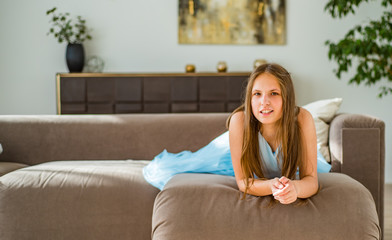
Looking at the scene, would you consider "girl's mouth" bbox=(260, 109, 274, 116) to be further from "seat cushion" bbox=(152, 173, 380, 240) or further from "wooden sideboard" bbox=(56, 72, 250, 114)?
"wooden sideboard" bbox=(56, 72, 250, 114)

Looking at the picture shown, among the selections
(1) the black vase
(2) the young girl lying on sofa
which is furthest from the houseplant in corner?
(2) the young girl lying on sofa

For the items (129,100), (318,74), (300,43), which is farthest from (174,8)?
(318,74)

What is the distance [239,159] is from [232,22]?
3238 millimetres

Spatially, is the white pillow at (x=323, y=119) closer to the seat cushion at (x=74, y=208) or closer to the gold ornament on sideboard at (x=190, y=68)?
the seat cushion at (x=74, y=208)

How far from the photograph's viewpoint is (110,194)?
77.7 inches

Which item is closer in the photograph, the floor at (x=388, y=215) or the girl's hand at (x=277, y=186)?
the girl's hand at (x=277, y=186)

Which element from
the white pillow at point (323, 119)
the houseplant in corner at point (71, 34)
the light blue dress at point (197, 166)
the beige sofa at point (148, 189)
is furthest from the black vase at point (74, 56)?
the white pillow at point (323, 119)

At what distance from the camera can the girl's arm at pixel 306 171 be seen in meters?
1.49

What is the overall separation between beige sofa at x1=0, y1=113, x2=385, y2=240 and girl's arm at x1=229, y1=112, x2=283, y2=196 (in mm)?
35

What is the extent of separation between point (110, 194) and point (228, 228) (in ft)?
2.28

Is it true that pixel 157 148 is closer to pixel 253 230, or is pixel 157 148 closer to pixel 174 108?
pixel 253 230

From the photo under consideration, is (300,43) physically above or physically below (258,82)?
above

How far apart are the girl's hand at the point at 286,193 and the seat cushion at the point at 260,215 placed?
2.2 inches

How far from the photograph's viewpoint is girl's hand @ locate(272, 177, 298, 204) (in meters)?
1.47
